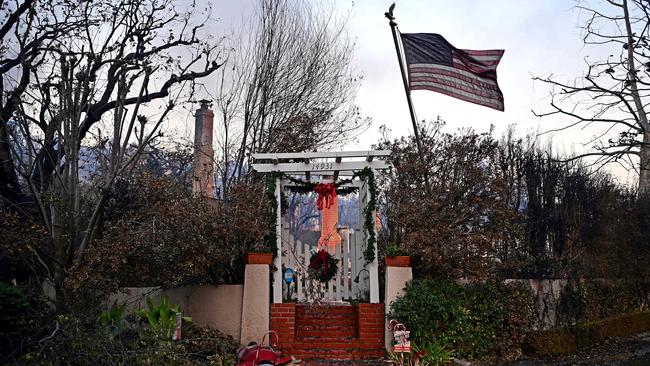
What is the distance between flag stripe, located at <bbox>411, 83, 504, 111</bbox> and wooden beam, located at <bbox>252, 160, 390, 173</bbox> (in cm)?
176

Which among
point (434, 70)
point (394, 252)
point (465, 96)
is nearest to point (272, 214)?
point (394, 252)

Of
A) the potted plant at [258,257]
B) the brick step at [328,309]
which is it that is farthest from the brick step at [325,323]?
the potted plant at [258,257]

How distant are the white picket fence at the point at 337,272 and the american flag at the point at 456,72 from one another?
3.47 metres

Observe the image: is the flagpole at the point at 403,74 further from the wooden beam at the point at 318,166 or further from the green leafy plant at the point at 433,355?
the green leafy plant at the point at 433,355

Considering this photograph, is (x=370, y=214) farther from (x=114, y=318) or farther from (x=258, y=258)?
(x=114, y=318)

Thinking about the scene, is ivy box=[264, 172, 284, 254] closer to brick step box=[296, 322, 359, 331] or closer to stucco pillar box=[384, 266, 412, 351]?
brick step box=[296, 322, 359, 331]

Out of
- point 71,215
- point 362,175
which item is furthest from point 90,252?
point 362,175

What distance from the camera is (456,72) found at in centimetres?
1163

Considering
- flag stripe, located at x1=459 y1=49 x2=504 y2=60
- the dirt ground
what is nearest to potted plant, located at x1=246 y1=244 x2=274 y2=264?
the dirt ground

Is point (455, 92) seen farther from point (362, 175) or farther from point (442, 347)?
point (442, 347)

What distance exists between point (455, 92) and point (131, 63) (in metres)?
6.20

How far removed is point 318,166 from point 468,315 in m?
3.91

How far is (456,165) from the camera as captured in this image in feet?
43.8

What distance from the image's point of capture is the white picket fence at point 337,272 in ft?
39.1
